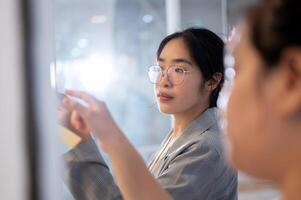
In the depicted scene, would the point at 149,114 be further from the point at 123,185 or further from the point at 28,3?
the point at 28,3

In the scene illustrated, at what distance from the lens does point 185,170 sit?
1.07 m

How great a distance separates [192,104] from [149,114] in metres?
2.05

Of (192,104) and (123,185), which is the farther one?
(192,104)

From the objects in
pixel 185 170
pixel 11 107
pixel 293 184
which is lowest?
pixel 185 170

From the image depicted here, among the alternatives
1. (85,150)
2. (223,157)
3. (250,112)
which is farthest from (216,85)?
(250,112)

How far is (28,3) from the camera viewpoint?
0.55 m

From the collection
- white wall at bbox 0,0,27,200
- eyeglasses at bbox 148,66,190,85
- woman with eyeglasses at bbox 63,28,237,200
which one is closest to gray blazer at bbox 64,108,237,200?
woman with eyeglasses at bbox 63,28,237,200

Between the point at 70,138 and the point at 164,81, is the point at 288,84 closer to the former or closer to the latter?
the point at 70,138

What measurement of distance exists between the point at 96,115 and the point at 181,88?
48 cm

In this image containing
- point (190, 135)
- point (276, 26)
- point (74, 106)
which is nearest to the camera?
point (276, 26)

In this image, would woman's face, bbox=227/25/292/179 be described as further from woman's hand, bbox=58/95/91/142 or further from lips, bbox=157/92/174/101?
lips, bbox=157/92/174/101

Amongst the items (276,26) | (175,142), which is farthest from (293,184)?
(175,142)

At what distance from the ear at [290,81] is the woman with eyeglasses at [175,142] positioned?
328mm

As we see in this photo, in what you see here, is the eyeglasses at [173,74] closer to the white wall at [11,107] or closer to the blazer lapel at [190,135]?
the blazer lapel at [190,135]
